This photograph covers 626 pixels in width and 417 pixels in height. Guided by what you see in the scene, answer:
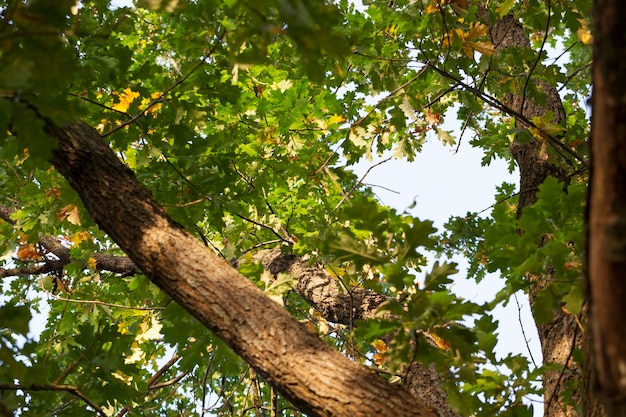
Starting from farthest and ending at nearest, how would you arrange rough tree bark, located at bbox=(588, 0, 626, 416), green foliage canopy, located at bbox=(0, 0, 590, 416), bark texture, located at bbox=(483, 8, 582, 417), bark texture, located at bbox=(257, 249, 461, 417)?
bark texture, located at bbox=(257, 249, 461, 417)
bark texture, located at bbox=(483, 8, 582, 417)
green foliage canopy, located at bbox=(0, 0, 590, 416)
rough tree bark, located at bbox=(588, 0, 626, 416)

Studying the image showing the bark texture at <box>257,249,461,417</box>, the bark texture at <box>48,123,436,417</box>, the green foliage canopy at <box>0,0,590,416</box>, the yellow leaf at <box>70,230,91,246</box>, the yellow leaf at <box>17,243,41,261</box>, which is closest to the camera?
the green foliage canopy at <box>0,0,590,416</box>

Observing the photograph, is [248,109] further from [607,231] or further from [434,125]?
[607,231]

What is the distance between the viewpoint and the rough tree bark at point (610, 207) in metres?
0.90

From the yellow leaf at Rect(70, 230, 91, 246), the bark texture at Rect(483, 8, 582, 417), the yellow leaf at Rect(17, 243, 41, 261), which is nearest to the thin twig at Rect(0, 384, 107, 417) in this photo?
the bark texture at Rect(483, 8, 582, 417)

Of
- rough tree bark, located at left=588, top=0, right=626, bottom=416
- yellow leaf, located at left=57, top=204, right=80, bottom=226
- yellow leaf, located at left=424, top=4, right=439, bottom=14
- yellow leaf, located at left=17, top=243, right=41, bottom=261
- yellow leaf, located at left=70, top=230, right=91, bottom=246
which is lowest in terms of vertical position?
rough tree bark, located at left=588, top=0, right=626, bottom=416

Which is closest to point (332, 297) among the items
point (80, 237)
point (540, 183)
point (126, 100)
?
point (540, 183)

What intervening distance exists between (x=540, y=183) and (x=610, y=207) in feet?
8.41

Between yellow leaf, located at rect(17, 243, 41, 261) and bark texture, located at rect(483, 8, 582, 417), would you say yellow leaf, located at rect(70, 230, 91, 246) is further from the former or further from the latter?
bark texture, located at rect(483, 8, 582, 417)

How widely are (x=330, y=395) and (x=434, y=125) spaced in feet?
7.90

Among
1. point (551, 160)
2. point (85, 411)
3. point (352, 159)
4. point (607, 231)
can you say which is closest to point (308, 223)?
point (352, 159)

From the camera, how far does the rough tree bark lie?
0.90 meters

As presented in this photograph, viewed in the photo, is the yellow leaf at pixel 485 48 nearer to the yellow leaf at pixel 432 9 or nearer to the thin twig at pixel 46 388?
the yellow leaf at pixel 432 9

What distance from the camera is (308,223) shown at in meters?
4.68

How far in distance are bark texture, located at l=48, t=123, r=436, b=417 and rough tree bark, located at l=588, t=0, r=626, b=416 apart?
1.03 m
